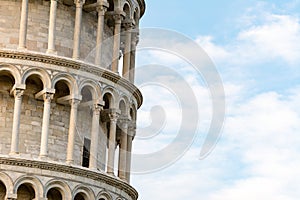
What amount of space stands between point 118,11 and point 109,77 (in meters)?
→ 2.70

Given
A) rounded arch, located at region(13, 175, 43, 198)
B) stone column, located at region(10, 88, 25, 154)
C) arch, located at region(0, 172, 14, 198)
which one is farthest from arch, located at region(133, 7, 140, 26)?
arch, located at region(0, 172, 14, 198)

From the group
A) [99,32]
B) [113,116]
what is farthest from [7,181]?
[99,32]

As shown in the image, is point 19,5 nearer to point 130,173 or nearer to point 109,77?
point 109,77

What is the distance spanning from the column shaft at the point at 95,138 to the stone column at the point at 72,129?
793mm

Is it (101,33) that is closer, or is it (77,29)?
(77,29)

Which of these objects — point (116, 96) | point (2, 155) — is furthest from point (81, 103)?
point (2, 155)

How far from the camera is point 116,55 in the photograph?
131 feet

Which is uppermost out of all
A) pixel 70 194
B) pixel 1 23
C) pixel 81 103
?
pixel 1 23

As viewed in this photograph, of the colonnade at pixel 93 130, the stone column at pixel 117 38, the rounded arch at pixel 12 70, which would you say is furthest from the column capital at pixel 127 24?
the rounded arch at pixel 12 70

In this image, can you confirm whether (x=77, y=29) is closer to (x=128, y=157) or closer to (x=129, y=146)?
(x=129, y=146)

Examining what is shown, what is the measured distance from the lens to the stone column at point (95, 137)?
124 ft

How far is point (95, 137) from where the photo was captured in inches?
1494

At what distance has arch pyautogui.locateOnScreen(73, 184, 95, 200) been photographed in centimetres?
3692

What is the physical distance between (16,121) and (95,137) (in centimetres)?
290
